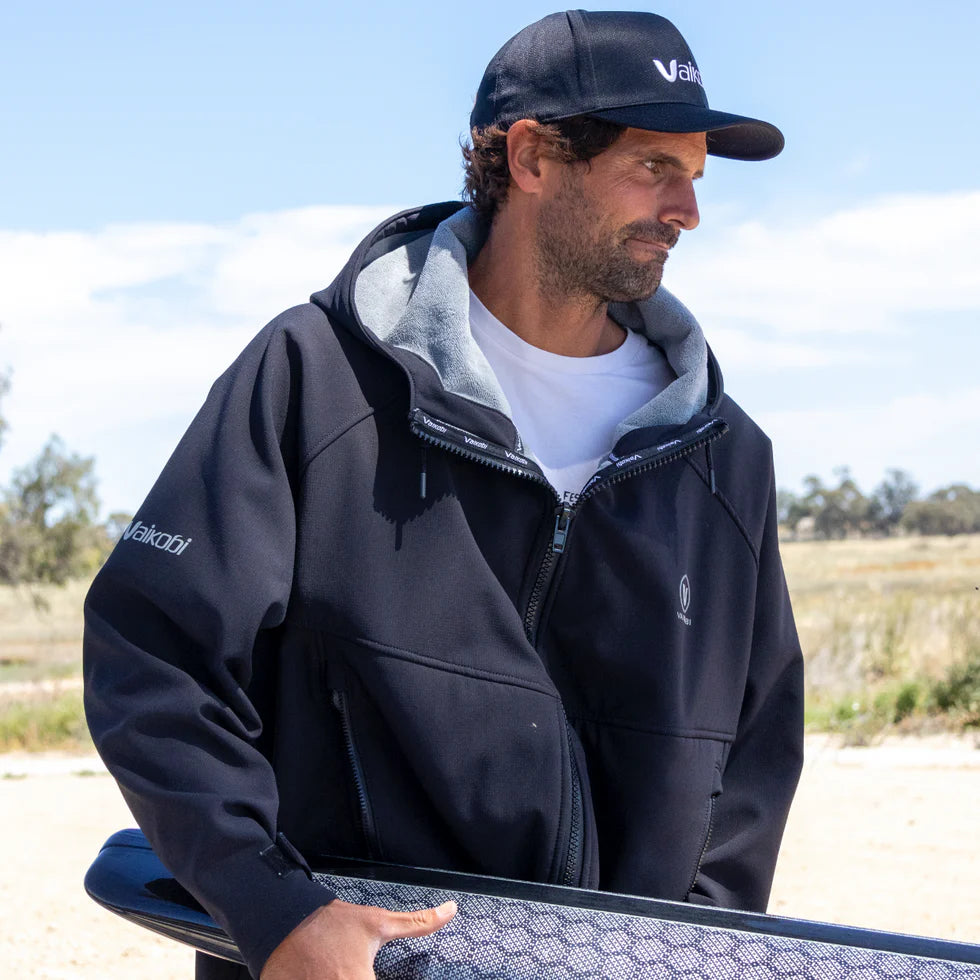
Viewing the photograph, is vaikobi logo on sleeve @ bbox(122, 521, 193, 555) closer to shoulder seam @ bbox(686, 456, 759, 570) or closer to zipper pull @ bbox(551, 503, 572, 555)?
zipper pull @ bbox(551, 503, 572, 555)

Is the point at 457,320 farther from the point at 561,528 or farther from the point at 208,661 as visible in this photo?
the point at 208,661

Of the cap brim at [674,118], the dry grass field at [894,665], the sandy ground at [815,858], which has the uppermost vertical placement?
the cap brim at [674,118]

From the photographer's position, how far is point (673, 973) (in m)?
1.62

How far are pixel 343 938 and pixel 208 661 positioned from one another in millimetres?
423

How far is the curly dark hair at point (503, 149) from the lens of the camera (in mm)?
2330

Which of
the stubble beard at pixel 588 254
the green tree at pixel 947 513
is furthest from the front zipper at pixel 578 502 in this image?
the green tree at pixel 947 513

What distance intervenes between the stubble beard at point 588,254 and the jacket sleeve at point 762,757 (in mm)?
506

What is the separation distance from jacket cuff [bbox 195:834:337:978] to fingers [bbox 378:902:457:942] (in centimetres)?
11

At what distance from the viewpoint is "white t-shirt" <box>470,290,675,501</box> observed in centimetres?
232

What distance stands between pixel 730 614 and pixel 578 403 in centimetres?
46

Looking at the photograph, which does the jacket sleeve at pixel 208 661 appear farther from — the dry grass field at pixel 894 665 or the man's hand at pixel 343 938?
the dry grass field at pixel 894 665

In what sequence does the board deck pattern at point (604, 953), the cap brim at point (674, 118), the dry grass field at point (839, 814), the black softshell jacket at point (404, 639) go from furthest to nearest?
the dry grass field at point (839, 814), the cap brim at point (674, 118), the black softshell jacket at point (404, 639), the board deck pattern at point (604, 953)

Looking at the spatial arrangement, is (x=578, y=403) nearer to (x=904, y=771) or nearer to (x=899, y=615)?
(x=904, y=771)

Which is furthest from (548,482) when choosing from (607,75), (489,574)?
(607,75)
